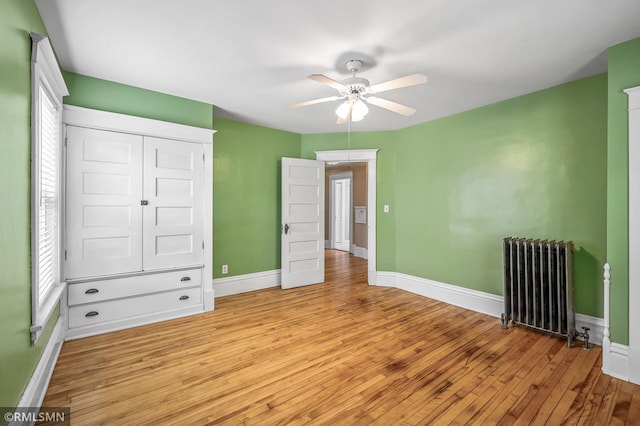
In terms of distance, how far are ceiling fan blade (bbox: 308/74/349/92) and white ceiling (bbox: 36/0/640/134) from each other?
27 cm

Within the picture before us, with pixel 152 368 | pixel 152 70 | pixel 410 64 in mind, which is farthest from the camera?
pixel 152 70

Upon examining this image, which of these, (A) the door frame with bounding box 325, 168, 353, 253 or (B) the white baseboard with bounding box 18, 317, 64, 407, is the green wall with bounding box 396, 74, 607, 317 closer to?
(A) the door frame with bounding box 325, 168, 353, 253

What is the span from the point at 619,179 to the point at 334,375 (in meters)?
2.64

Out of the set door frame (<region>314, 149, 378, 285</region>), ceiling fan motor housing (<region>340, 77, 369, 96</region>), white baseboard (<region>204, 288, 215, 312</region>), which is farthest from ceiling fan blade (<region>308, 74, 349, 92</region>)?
white baseboard (<region>204, 288, 215, 312</region>)

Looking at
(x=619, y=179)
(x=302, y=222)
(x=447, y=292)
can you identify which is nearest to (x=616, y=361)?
(x=619, y=179)

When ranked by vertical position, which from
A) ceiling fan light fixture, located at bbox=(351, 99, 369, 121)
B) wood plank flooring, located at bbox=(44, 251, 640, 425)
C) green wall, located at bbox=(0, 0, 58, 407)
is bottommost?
wood plank flooring, located at bbox=(44, 251, 640, 425)

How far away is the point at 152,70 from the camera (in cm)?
263

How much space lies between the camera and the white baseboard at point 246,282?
4008 mm

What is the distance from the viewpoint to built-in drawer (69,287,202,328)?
8.93ft

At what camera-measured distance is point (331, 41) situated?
83.4 inches

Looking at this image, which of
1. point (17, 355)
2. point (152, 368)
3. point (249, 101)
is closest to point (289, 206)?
point (249, 101)

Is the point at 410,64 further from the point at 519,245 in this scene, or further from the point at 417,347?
the point at 417,347

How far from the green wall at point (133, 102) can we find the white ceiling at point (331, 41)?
113 mm

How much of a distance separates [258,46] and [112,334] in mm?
3024
